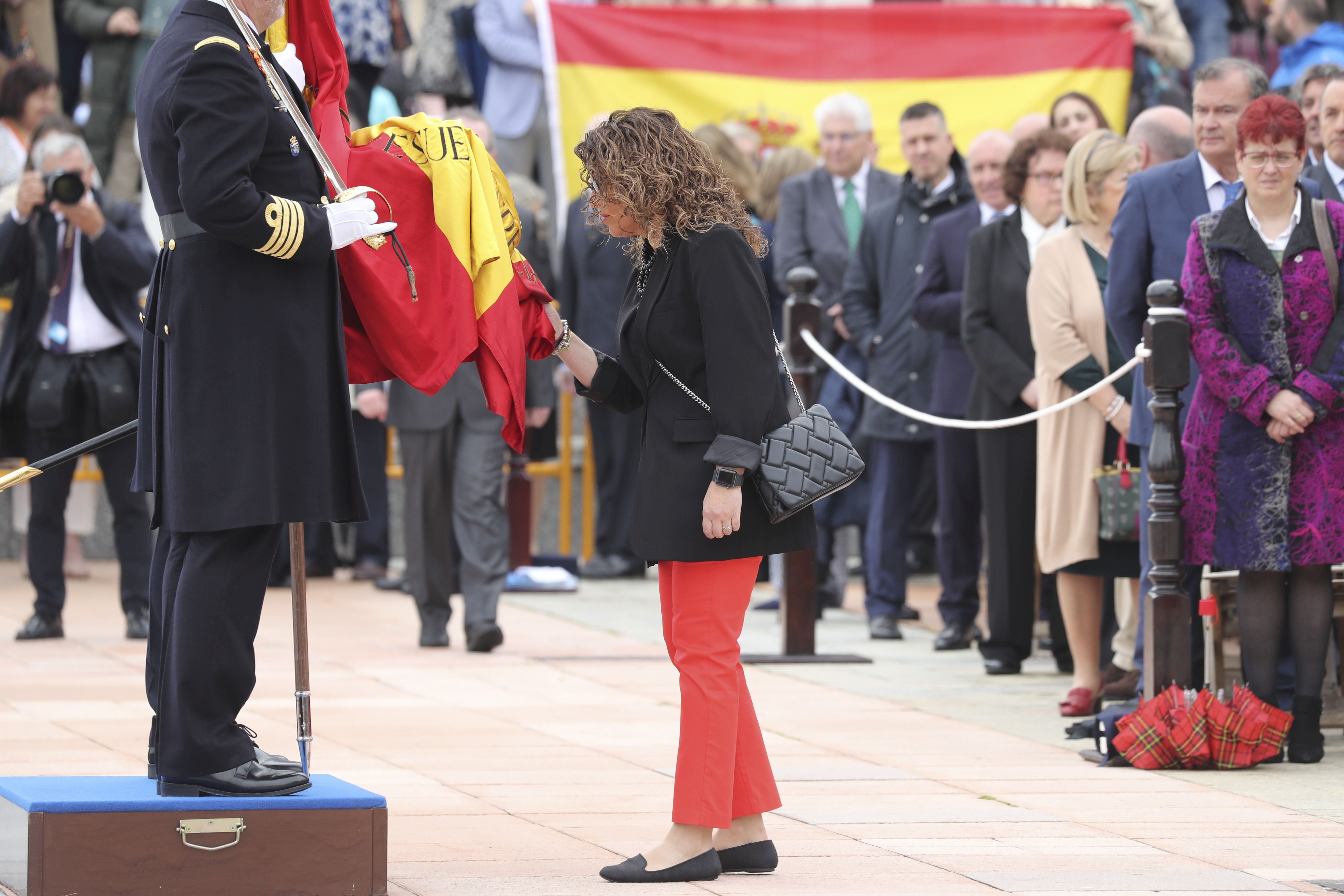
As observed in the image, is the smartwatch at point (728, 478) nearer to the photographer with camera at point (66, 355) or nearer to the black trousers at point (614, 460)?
the photographer with camera at point (66, 355)

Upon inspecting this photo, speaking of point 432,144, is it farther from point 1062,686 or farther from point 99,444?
point 1062,686

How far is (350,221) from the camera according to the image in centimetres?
422

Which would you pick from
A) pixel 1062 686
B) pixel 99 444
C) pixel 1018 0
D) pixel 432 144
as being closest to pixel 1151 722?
pixel 1062 686

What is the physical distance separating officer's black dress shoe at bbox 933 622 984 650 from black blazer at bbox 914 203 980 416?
3.19 ft

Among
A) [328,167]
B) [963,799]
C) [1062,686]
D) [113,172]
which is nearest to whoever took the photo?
[328,167]

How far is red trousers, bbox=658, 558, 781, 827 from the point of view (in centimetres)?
441

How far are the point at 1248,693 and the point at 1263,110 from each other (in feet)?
6.10

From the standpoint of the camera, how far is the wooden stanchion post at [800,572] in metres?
8.08

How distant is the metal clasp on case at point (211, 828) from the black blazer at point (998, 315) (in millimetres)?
4439

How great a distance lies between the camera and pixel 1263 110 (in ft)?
20.1

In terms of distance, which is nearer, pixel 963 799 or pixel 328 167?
pixel 328 167

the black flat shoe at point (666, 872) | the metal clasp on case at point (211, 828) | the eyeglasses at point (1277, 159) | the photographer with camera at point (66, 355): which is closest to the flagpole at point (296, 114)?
the metal clasp on case at point (211, 828)

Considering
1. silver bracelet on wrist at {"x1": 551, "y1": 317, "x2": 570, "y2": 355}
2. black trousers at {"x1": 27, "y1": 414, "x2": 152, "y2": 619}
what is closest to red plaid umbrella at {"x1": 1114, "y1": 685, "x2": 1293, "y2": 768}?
silver bracelet on wrist at {"x1": 551, "y1": 317, "x2": 570, "y2": 355}

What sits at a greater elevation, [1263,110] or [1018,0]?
[1018,0]
